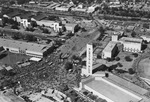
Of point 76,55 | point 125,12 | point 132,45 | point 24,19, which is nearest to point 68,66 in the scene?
point 76,55

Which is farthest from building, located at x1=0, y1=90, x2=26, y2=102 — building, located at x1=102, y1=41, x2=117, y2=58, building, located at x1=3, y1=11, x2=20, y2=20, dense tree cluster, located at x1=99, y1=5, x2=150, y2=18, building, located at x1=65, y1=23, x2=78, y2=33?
dense tree cluster, located at x1=99, y1=5, x2=150, y2=18

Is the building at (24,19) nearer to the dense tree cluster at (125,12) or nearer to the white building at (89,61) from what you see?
the dense tree cluster at (125,12)

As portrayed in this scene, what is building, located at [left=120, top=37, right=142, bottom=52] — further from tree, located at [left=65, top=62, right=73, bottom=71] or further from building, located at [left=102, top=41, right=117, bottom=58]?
tree, located at [left=65, top=62, right=73, bottom=71]

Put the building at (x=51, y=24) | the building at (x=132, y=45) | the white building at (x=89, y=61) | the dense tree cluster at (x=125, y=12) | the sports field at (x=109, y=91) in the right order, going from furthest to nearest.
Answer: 1. the dense tree cluster at (x=125, y=12)
2. the building at (x=51, y=24)
3. the building at (x=132, y=45)
4. the white building at (x=89, y=61)
5. the sports field at (x=109, y=91)

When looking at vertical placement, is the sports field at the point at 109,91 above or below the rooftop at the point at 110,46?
below

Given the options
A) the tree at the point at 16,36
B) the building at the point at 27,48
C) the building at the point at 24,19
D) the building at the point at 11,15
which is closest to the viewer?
the building at the point at 27,48

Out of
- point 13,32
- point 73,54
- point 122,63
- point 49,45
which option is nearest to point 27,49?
point 49,45

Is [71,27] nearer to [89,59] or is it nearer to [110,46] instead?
[110,46]

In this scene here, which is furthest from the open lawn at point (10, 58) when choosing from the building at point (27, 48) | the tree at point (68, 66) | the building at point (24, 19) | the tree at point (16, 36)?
the building at point (24, 19)

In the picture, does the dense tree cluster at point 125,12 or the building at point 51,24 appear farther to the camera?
the dense tree cluster at point 125,12
